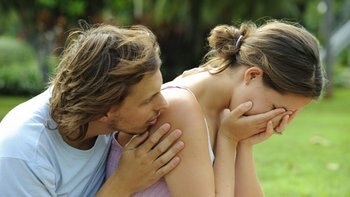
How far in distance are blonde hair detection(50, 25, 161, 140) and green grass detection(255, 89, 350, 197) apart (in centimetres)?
138

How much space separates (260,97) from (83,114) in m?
0.70

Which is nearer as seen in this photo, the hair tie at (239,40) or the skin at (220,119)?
the skin at (220,119)

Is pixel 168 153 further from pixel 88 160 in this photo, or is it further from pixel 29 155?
pixel 29 155

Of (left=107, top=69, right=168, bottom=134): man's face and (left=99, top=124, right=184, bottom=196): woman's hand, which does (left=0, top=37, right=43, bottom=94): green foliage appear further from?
(left=107, top=69, right=168, bottom=134): man's face

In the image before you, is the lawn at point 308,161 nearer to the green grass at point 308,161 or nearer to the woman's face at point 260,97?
the green grass at point 308,161

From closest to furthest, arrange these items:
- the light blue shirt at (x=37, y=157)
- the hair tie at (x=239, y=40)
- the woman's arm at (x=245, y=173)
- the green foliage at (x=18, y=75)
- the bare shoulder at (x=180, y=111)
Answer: the light blue shirt at (x=37, y=157) → the bare shoulder at (x=180, y=111) → the hair tie at (x=239, y=40) → the woman's arm at (x=245, y=173) → the green foliage at (x=18, y=75)

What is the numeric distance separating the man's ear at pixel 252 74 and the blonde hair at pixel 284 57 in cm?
2

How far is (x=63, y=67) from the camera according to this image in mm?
2250

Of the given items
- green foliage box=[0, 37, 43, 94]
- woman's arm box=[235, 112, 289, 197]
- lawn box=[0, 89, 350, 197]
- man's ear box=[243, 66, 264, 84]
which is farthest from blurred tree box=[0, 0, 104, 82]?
man's ear box=[243, 66, 264, 84]

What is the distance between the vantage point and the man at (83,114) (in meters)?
2.15

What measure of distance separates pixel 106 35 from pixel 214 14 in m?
15.2

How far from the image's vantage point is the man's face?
7.25ft

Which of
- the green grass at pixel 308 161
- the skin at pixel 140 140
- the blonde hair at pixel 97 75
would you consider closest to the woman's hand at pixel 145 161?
the skin at pixel 140 140

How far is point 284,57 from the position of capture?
2426mm
